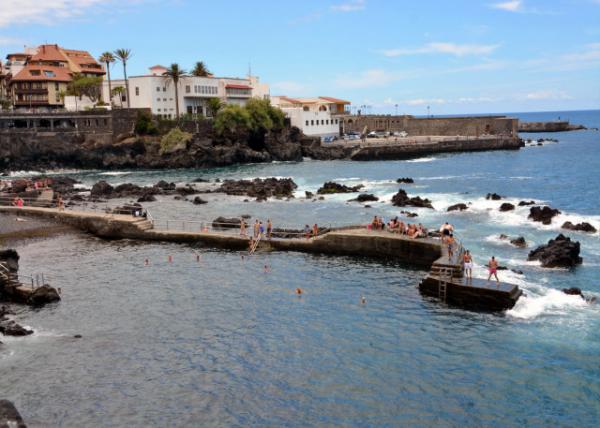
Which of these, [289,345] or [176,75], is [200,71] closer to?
[176,75]

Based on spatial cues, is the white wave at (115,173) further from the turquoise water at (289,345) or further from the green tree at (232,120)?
the turquoise water at (289,345)

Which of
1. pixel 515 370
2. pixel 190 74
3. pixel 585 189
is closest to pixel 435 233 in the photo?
pixel 515 370

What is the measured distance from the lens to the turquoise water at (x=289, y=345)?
1894cm

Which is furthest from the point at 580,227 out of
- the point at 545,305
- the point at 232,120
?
the point at 232,120

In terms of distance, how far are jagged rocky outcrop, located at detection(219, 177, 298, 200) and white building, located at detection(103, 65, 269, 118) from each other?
43.8 metres

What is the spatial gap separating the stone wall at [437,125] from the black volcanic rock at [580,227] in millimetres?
99744

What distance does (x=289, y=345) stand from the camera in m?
23.7

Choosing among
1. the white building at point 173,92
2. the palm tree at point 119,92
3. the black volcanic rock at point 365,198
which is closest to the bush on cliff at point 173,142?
the white building at point 173,92

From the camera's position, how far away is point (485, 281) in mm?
28453

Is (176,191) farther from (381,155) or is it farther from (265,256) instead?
(381,155)

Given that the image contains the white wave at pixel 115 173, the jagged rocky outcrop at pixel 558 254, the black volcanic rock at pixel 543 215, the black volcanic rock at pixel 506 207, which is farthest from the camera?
the white wave at pixel 115 173

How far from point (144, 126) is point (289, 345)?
88378mm

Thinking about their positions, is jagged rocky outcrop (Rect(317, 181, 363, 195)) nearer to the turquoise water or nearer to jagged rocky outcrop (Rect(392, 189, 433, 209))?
jagged rocky outcrop (Rect(392, 189, 433, 209))

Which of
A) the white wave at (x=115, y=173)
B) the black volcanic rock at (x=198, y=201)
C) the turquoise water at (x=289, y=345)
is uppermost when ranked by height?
the white wave at (x=115, y=173)
